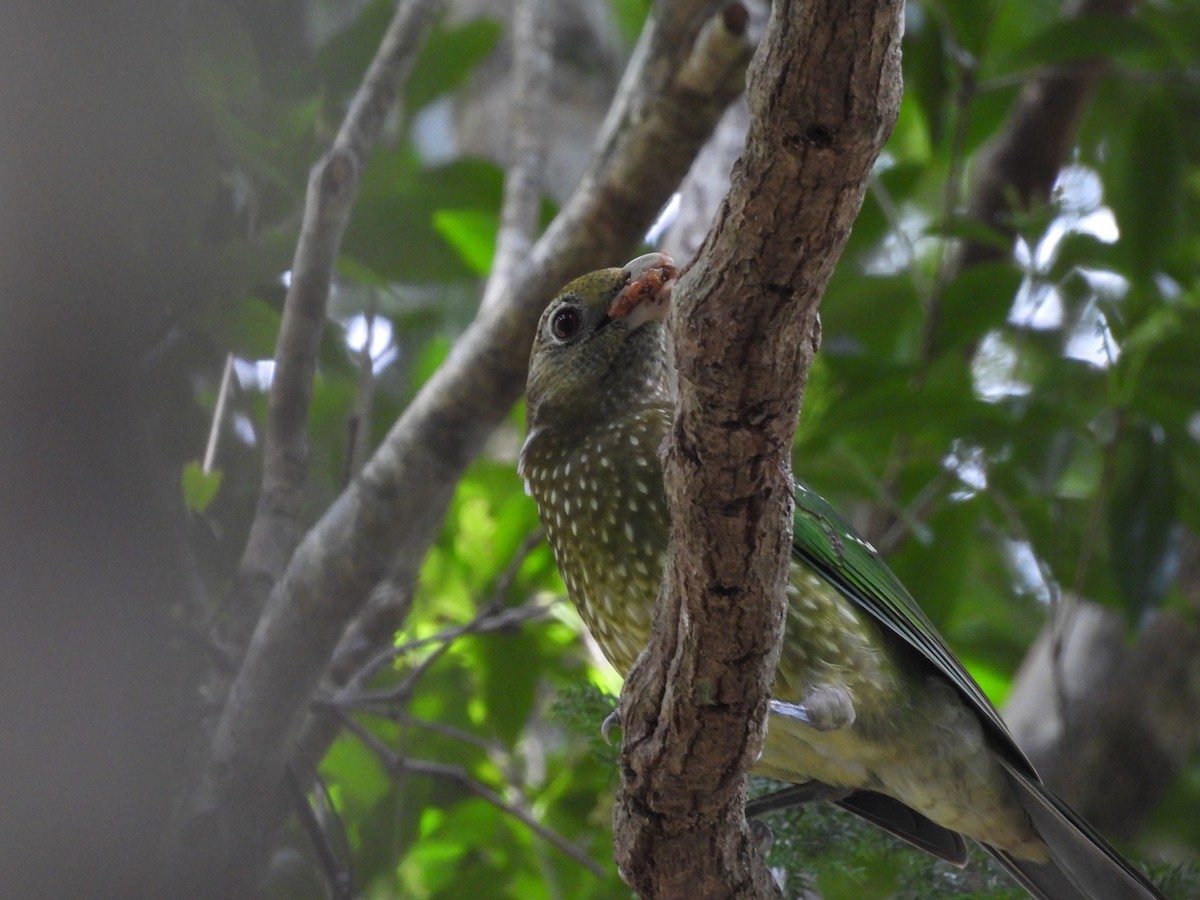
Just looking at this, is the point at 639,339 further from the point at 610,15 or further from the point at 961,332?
the point at 610,15

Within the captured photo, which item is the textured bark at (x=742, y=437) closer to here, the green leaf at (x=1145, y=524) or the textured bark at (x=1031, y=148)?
the green leaf at (x=1145, y=524)

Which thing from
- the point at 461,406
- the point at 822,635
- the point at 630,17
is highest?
the point at 630,17

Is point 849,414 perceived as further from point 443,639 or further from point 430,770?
point 430,770

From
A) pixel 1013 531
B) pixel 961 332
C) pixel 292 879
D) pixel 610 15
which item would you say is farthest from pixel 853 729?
pixel 610 15

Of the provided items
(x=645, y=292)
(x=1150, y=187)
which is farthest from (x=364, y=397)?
(x=1150, y=187)

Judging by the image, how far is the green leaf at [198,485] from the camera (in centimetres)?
204

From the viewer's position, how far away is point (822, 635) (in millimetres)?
2453

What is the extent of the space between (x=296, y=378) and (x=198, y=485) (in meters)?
0.67

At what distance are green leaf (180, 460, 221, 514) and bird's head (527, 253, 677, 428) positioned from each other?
83 cm

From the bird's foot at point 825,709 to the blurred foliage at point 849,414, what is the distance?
0.48 m

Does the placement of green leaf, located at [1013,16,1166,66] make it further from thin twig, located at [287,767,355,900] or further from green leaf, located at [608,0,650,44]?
thin twig, located at [287,767,355,900]

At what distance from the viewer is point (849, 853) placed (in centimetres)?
284

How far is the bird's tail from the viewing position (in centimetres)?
254

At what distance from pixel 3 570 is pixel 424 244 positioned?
99.0 inches
